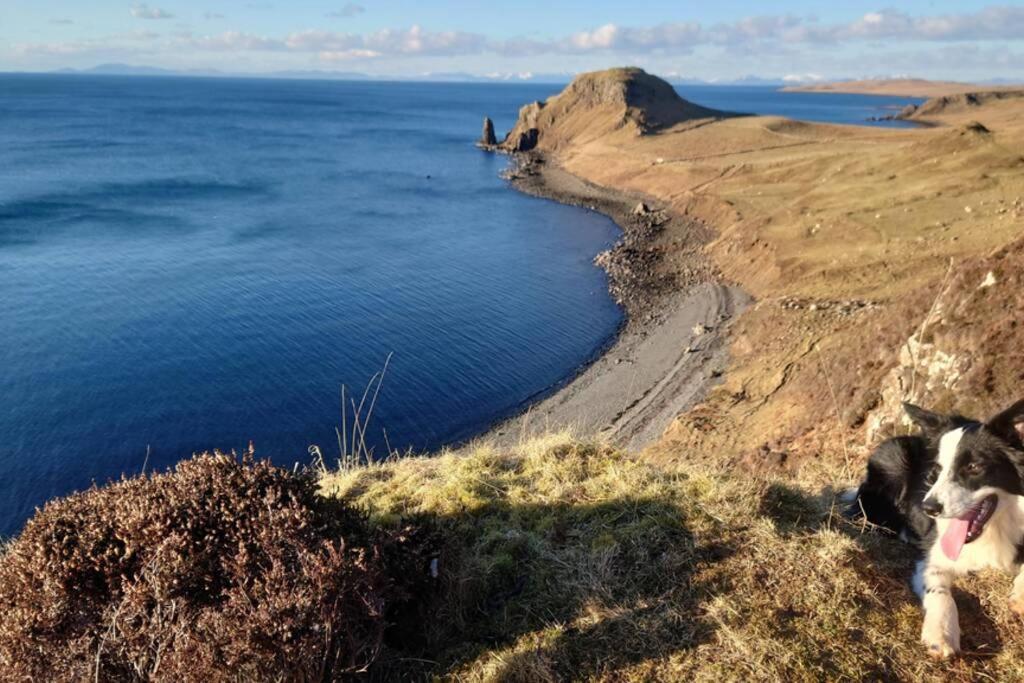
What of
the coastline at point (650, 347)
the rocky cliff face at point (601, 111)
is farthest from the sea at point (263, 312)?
the rocky cliff face at point (601, 111)

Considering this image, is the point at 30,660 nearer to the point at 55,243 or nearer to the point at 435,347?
the point at 435,347

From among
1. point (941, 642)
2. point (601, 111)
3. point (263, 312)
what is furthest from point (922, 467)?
point (601, 111)

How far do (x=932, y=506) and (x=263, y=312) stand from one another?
37482mm

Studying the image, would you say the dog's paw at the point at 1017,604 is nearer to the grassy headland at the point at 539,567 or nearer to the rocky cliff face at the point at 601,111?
the grassy headland at the point at 539,567

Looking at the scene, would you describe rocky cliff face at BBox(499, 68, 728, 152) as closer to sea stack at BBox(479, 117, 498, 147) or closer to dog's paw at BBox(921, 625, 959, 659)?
sea stack at BBox(479, 117, 498, 147)

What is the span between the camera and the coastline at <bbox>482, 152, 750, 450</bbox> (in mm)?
25677

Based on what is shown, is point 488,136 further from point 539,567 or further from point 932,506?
point 932,506

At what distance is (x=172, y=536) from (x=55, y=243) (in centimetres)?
5463

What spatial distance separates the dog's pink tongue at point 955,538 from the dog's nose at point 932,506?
287 millimetres

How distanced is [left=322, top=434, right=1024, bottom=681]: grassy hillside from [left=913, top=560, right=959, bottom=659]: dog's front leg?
10cm

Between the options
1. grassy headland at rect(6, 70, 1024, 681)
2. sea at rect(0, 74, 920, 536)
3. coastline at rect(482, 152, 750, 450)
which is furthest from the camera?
sea at rect(0, 74, 920, 536)

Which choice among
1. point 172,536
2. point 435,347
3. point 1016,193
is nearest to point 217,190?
point 435,347

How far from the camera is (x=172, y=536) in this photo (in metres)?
4.86

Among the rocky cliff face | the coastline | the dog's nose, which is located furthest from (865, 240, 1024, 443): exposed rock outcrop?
the rocky cliff face
